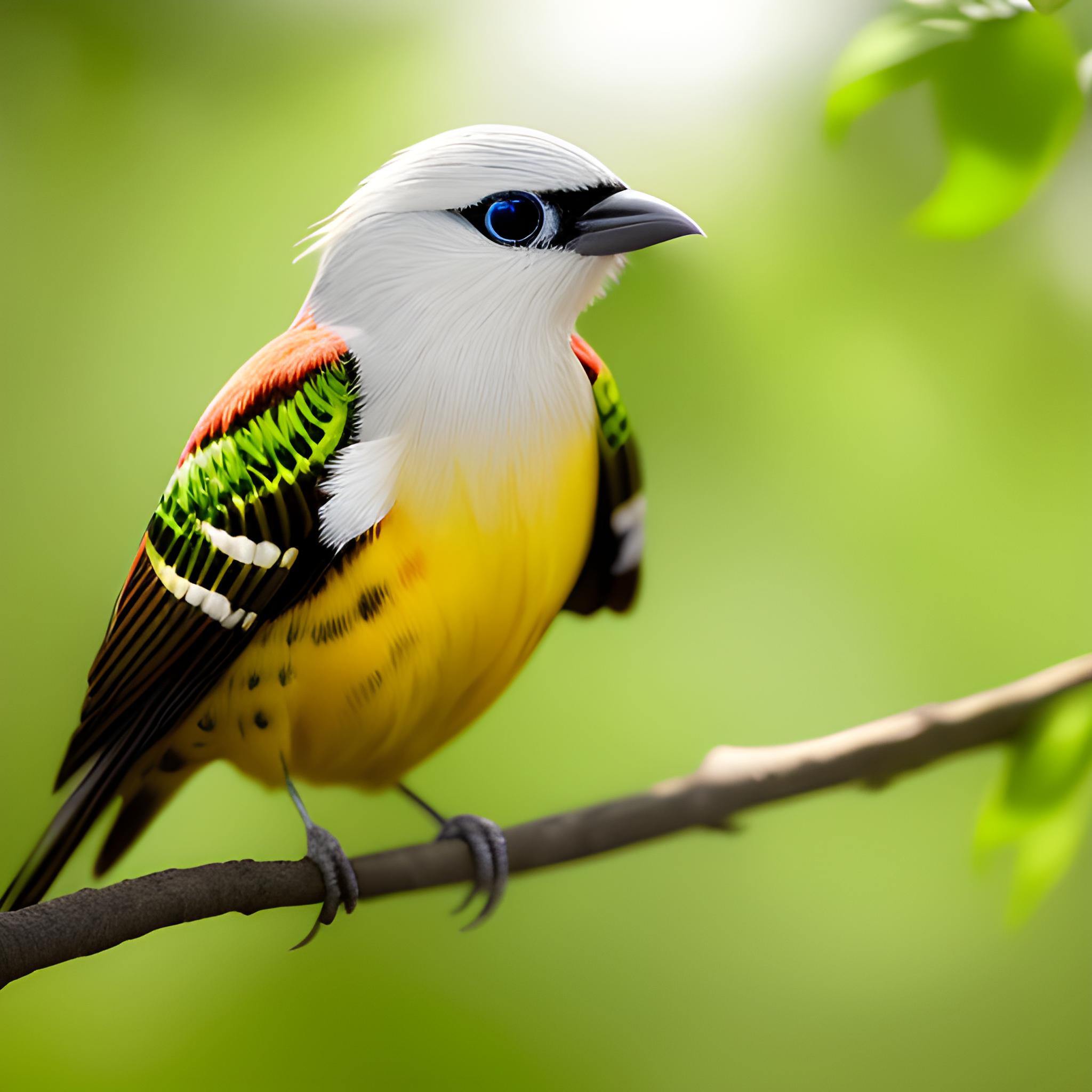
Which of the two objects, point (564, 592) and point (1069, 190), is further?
point (1069, 190)

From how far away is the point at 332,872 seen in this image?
959mm

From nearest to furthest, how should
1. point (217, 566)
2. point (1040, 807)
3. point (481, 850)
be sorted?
1. point (217, 566)
2. point (481, 850)
3. point (1040, 807)

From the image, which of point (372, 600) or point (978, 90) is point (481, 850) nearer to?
point (372, 600)

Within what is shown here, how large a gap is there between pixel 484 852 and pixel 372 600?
0.97 feet

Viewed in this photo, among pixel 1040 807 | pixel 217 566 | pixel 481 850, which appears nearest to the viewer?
pixel 217 566

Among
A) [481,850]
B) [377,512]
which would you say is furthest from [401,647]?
[481,850]

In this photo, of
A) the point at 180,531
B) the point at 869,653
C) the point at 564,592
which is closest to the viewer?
the point at 180,531

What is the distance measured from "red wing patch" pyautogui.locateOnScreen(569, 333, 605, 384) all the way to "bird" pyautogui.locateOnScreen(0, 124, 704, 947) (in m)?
0.04

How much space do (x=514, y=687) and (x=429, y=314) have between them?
1.37 feet

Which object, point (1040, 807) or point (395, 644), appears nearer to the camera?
point (395, 644)

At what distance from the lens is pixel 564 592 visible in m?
1.07

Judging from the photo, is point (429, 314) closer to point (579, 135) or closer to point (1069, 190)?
point (579, 135)

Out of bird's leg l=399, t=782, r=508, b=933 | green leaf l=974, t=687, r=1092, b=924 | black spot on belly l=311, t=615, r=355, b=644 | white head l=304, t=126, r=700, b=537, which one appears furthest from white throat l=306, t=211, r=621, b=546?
green leaf l=974, t=687, r=1092, b=924

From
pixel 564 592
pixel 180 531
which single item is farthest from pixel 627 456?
pixel 180 531
